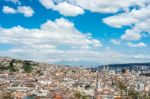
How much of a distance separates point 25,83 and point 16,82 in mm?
3297

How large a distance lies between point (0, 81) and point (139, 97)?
276ft

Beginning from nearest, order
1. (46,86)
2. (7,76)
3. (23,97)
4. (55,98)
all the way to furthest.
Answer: (55,98), (23,97), (46,86), (7,76)

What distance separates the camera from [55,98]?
384 feet

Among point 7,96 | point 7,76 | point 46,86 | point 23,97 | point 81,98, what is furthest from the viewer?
point 7,76

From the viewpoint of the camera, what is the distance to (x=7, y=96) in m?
107

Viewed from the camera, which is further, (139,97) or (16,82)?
(16,82)

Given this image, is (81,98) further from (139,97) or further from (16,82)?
(16,82)

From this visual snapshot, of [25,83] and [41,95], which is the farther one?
[25,83]

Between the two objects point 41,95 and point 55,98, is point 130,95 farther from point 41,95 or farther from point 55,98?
point 41,95

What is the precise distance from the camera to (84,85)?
165750 mm

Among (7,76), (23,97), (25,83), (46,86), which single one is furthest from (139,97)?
(7,76)

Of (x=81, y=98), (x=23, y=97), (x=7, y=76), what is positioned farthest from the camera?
(x=7, y=76)

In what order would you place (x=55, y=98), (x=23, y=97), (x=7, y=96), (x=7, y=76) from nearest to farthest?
(x=7, y=96) < (x=55, y=98) < (x=23, y=97) < (x=7, y=76)

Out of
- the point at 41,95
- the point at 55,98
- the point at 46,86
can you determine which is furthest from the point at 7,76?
the point at 55,98
